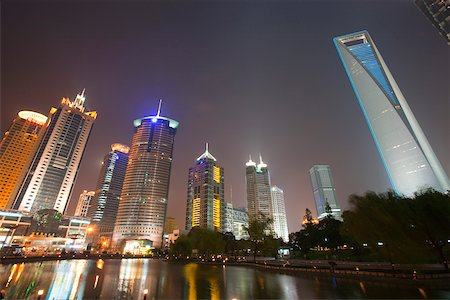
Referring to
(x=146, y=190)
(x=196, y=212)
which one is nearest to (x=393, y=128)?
(x=196, y=212)

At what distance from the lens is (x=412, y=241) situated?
2419 cm

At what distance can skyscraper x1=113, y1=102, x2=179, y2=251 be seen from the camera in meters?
152

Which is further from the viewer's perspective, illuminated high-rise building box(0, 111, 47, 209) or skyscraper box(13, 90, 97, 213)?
illuminated high-rise building box(0, 111, 47, 209)

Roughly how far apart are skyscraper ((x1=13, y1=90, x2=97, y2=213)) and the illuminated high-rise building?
298 inches

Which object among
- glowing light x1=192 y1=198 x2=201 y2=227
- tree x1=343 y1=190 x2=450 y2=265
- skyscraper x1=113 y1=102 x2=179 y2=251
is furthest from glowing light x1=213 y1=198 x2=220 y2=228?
tree x1=343 y1=190 x2=450 y2=265

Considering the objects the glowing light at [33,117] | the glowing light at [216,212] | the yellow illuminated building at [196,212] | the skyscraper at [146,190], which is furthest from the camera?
the yellow illuminated building at [196,212]

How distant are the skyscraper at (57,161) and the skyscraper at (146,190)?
35.8 metres

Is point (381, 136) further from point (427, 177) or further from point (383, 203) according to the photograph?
point (383, 203)

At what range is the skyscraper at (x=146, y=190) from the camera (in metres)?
152

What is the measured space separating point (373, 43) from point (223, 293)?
192 meters

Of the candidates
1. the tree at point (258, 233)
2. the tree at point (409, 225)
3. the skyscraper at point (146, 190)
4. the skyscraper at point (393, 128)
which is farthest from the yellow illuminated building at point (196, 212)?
the tree at point (409, 225)

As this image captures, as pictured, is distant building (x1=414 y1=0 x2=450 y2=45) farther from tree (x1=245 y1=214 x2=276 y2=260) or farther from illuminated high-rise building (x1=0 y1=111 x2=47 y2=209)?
illuminated high-rise building (x1=0 y1=111 x2=47 y2=209)

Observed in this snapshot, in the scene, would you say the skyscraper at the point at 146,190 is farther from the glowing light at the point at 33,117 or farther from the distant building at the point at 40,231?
the glowing light at the point at 33,117

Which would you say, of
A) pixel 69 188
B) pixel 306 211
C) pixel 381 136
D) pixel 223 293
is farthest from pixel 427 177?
pixel 69 188
